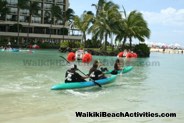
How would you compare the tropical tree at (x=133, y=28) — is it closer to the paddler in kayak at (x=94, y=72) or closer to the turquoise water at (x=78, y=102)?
the turquoise water at (x=78, y=102)

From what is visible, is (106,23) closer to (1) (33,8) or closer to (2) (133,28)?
(2) (133,28)

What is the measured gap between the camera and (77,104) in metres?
14.6

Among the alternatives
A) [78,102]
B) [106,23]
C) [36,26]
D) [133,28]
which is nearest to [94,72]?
[78,102]

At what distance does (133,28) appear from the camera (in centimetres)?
6034

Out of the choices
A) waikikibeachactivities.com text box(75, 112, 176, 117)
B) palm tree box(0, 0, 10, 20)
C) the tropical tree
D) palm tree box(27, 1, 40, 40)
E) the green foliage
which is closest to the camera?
waikikibeachactivities.com text box(75, 112, 176, 117)

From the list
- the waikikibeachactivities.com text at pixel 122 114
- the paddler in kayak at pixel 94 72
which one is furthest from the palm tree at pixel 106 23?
the waikikibeachactivities.com text at pixel 122 114

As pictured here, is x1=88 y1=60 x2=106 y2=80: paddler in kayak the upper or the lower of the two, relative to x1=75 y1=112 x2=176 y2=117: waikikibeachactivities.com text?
upper

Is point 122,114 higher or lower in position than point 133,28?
lower

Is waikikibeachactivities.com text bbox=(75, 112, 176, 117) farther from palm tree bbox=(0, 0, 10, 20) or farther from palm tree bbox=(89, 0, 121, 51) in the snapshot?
palm tree bbox=(0, 0, 10, 20)

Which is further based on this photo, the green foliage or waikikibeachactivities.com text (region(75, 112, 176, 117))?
the green foliage

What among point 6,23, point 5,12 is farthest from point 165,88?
point 6,23

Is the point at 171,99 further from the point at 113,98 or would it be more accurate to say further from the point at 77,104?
the point at 77,104

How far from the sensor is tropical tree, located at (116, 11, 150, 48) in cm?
6053

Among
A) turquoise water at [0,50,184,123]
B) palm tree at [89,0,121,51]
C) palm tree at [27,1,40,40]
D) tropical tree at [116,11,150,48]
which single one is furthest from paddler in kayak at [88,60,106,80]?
palm tree at [27,1,40,40]
